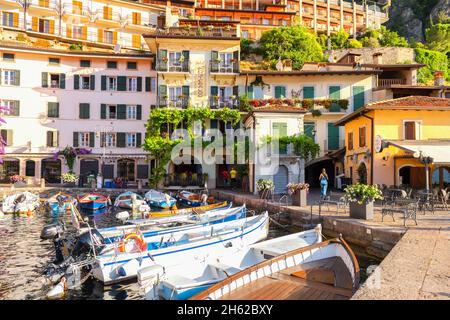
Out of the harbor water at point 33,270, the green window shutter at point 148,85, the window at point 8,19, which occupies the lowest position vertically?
the harbor water at point 33,270

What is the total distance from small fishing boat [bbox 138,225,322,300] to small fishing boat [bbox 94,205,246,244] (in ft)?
13.6

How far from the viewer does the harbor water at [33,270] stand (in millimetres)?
10581

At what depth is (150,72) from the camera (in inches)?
1658

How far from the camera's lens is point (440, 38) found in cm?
5972

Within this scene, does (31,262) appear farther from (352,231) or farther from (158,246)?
(352,231)

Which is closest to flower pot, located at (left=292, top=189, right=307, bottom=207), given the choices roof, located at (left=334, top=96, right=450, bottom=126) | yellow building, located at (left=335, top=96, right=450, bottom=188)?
yellow building, located at (left=335, top=96, right=450, bottom=188)

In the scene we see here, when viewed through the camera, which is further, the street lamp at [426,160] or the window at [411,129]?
the window at [411,129]

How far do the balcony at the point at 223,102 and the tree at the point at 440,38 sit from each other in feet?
131

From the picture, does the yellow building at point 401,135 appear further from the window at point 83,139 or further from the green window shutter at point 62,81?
the green window shutter at point 62,81

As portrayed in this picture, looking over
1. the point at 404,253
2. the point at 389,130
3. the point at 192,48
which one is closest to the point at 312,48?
the point at 192,48

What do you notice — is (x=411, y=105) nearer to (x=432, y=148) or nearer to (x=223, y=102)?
(x=432, y=148)

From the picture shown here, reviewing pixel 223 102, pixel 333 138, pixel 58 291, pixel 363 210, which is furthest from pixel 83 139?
pixel 363 210

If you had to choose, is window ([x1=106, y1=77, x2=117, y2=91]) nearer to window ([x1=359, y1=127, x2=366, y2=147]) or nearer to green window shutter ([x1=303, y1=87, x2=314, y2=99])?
green window shutter ([x1=303, y1=87, x2=314, y2=99])

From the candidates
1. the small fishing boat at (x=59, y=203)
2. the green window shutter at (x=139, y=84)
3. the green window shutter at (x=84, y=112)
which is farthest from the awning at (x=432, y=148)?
the green window shutter at (x=84, y=112)
